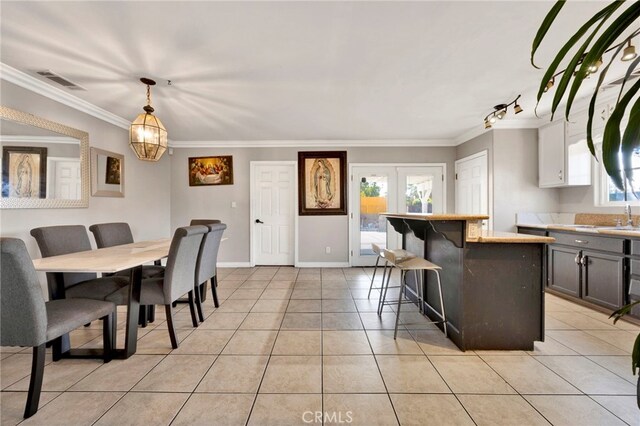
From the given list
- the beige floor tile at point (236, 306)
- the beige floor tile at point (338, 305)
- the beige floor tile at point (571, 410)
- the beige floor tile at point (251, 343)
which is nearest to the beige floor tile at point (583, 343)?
the beige floor tile at point (571, 410)

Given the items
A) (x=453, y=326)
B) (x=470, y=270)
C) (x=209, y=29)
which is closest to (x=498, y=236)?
(x=470, y=270)

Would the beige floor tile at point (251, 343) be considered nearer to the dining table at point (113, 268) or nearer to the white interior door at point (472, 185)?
the dining table at point (113, 268)

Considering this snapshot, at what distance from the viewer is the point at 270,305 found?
10.3 feet

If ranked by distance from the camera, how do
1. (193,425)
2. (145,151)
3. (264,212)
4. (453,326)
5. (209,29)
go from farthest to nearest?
(264,212) < (145,151) < (453,326) < (209,29) < (193,425)

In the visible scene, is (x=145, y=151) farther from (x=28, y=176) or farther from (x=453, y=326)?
(x=453, y=326)

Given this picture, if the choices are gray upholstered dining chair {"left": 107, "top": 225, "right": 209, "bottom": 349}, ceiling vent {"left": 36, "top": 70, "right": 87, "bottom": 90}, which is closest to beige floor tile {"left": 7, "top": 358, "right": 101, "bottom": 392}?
gray upholstered dining chair {"left": 107, "top": 225, "right": 209, "bottom": 349}

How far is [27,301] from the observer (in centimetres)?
155

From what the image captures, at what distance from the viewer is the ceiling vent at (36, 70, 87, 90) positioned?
8.42 feet

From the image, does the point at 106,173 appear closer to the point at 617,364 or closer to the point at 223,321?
the point at 223,321

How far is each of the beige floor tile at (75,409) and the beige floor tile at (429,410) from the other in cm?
170

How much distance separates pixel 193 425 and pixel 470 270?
2.09m

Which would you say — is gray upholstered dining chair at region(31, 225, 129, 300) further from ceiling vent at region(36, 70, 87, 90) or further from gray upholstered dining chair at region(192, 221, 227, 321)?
ceiling vent at region(36, 70, 87, 90)

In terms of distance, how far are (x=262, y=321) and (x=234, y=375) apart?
0.83 metres

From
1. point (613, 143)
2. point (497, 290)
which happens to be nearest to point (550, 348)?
point (497, 290)
